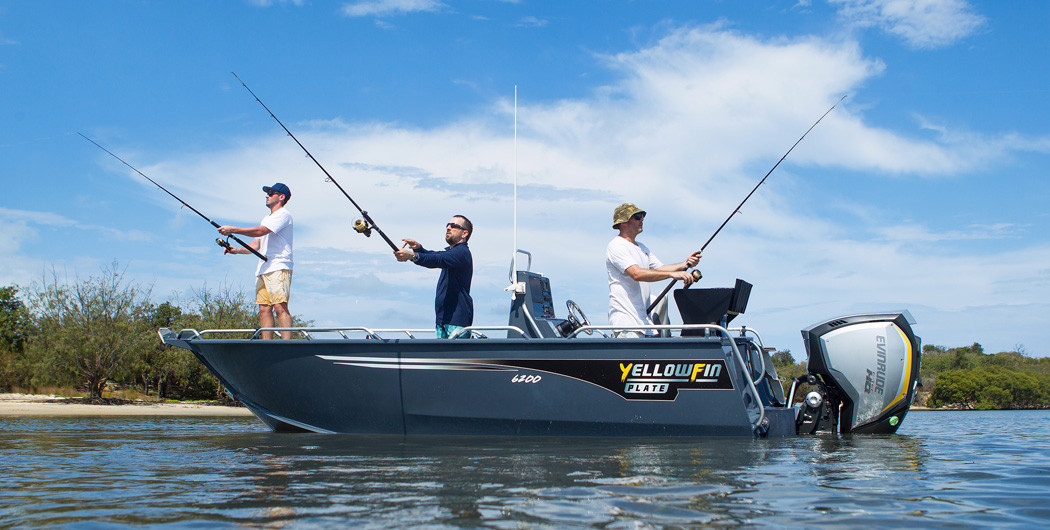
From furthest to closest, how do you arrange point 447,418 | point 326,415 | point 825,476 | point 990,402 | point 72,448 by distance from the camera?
1. point 990,402
2. point 326,415
3. point 447,418
4. point 72,448
5. point 825,476

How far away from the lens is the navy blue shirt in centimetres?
671

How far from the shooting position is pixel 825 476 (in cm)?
388

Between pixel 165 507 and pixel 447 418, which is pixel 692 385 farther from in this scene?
pixel 165 507

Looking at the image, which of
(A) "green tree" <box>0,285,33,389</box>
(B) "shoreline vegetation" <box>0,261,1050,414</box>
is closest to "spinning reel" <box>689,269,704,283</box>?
(B) "shoreline vegetation" <box>0,261,1050,414</box>

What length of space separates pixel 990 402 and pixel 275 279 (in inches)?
1903

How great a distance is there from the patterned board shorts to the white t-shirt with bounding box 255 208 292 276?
0.05m

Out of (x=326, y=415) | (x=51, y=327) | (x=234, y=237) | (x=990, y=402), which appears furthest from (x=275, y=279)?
(x=990, y=402)

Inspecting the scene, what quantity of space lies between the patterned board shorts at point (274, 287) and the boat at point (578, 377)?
410 mm

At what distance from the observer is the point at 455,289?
680 centimetres

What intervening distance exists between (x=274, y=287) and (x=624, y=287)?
3.22 metres

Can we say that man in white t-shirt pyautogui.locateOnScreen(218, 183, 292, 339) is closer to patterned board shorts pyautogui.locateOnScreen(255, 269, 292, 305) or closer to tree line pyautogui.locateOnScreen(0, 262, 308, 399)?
patterned board shorts pyautogui.locateOnScreen(255, 269, 292, 305)

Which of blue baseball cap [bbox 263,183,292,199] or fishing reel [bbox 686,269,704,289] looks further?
blue baseball cap [bbox 263,183,292,199]

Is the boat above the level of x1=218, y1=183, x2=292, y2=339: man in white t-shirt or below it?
below

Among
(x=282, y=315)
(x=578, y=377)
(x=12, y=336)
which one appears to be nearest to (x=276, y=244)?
(x=282, y=315)
